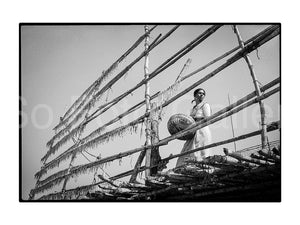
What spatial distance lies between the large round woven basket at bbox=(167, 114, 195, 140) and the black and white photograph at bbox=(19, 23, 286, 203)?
0.01 metres

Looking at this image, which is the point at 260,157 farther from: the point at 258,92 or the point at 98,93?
the point at 98,93

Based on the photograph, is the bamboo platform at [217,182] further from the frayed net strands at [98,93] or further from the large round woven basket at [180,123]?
the frayed net strands at [98,93]

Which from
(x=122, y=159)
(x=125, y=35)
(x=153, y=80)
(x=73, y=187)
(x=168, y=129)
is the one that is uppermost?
(x=125, y=35)

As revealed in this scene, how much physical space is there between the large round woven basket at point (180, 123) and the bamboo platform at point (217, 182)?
0.64m

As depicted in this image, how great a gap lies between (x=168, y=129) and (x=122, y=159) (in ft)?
3.04

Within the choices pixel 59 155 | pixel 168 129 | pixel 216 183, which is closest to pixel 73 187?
pixel 59 155

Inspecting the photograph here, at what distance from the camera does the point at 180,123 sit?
196 inches

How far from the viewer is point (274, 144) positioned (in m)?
4.08

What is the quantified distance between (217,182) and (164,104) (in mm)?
1406

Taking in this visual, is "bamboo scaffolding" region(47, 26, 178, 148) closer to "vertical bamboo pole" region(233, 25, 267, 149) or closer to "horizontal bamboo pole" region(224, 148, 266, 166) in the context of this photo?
"vertical bamboo pole" region(233, 25, 267, 149)

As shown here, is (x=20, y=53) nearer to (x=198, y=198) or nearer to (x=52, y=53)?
(x=52, y=53)

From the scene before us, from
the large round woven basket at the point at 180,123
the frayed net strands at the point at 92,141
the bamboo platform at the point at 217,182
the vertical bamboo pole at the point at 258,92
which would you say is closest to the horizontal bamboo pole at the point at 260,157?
the bamboo platform at the point at 217,182
